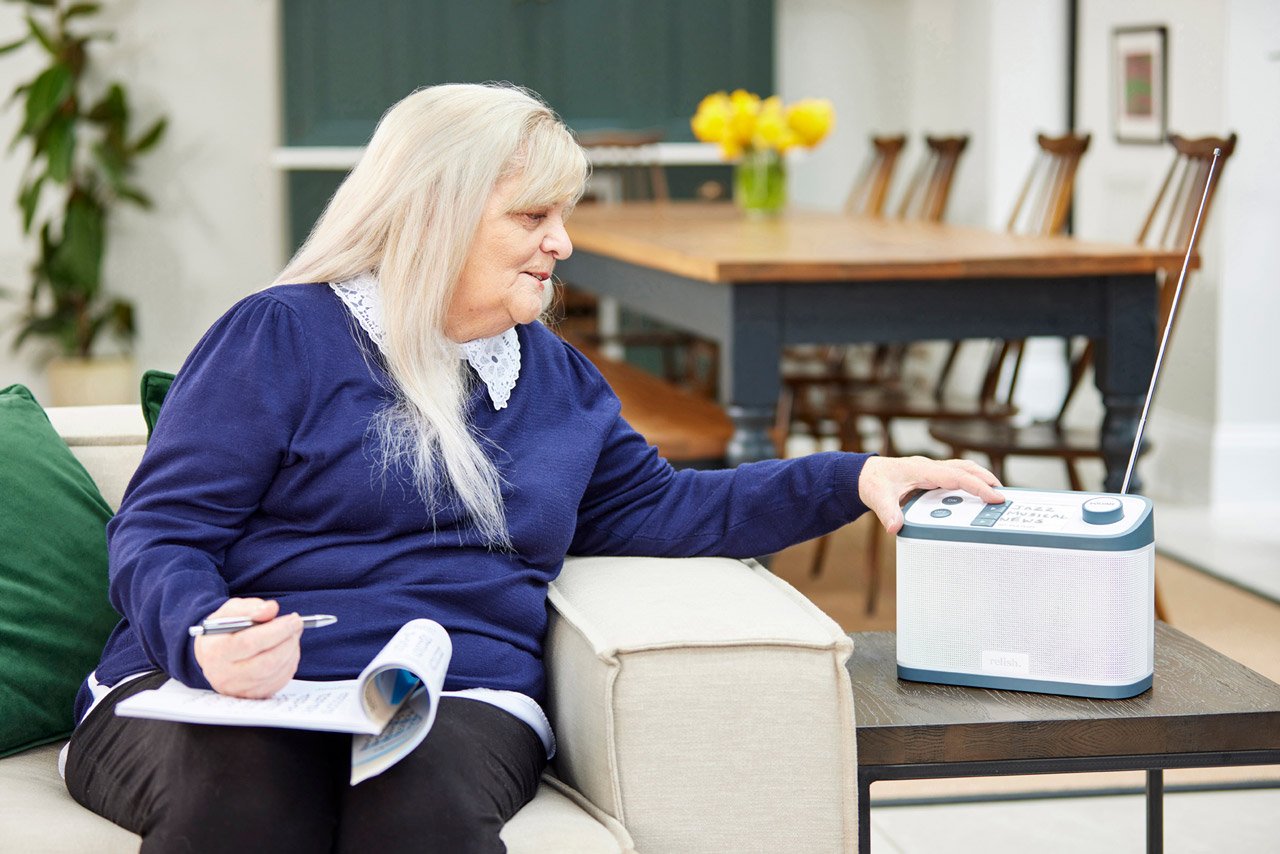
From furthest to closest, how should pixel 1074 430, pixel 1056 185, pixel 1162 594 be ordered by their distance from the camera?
pixel 1056 185 < pixel 1162 594 < pixel 1074 430

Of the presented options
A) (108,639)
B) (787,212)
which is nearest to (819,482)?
(108,639)

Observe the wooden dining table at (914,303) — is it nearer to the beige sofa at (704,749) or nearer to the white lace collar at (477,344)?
the white lace collar at (477,344)

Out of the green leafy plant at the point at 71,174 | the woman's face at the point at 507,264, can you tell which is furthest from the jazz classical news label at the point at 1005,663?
the green leafy plant at the point at 71,174

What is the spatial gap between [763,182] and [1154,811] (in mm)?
3116

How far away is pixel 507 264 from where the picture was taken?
167 centimetres

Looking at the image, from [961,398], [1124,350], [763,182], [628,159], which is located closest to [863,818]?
[1124,350]

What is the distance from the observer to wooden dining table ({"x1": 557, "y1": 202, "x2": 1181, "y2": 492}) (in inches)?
122

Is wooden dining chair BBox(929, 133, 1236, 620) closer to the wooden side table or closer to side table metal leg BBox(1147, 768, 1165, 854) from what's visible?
side table metal leg BBox(1147, 768, 1165, 854)

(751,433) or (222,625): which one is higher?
(222,625)

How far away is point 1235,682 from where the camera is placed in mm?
1613

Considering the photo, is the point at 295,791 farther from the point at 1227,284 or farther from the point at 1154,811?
the point at 1227,284

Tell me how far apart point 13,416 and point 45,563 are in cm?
19

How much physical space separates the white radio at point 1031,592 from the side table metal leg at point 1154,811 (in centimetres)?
31

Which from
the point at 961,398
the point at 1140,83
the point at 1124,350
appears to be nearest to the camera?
the point at 1124,350
